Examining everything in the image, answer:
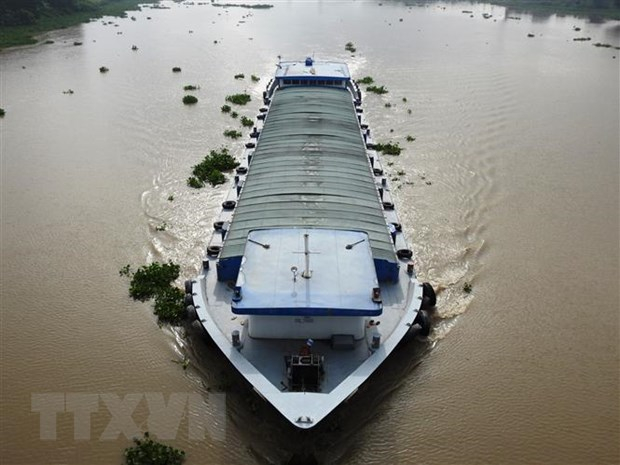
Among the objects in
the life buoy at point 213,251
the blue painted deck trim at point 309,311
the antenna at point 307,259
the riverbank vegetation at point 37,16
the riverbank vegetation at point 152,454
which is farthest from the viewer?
the riverbank vegetation at point 37,16

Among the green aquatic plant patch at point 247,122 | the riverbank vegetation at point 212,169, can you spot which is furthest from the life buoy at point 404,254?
the green aquatic plant patch at point 247,122

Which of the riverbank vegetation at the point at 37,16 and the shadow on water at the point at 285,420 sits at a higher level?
the riverbank vegetation at the point at 37,16

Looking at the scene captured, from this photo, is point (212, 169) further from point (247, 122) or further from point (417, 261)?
point (417, 261)

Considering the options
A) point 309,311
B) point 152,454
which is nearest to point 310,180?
point 309,311

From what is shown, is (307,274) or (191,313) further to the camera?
(191,313)

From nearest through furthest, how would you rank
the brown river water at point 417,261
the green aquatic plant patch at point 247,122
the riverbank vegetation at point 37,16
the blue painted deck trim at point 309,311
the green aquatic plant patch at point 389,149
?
the blue painted deck trim at point 309,311 < the brown river water at point 417,261 < the green aquatic plant patch at point 389,149 < the green aquatic plant patch at point 247,122 < the riverbank vegetation at point 37,16

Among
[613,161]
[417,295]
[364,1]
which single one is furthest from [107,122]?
[364,1]

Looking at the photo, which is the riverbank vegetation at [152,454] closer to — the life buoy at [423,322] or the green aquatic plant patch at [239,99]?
the life buoy at [423,322]

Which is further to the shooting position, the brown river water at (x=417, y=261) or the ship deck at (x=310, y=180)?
the ship deck at (x=310, y=180)
